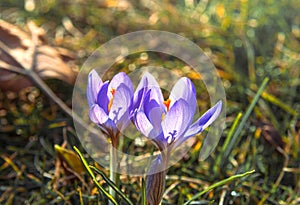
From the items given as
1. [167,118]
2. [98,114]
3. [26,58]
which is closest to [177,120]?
[167,118]

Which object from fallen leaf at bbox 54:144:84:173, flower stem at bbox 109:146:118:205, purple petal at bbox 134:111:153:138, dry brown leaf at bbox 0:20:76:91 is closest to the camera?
purple petal at bbox 134:111:153:138

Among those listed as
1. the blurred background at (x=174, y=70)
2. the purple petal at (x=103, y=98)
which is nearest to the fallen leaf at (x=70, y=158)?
the blurred background at (x=174, y=70)

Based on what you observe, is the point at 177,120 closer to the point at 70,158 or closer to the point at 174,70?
the point at 70,158

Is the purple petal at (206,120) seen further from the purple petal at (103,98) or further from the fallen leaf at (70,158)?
the fallen leaf at (70,158)

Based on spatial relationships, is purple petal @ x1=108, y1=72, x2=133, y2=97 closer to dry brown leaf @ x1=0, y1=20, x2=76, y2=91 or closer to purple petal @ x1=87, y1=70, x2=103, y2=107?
purple petal @ x1=87, y1=70, x2=103, y2=107

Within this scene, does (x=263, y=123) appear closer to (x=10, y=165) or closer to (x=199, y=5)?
(x=10, y=165)

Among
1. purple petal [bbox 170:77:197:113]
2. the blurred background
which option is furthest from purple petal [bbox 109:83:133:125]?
the blurred background
